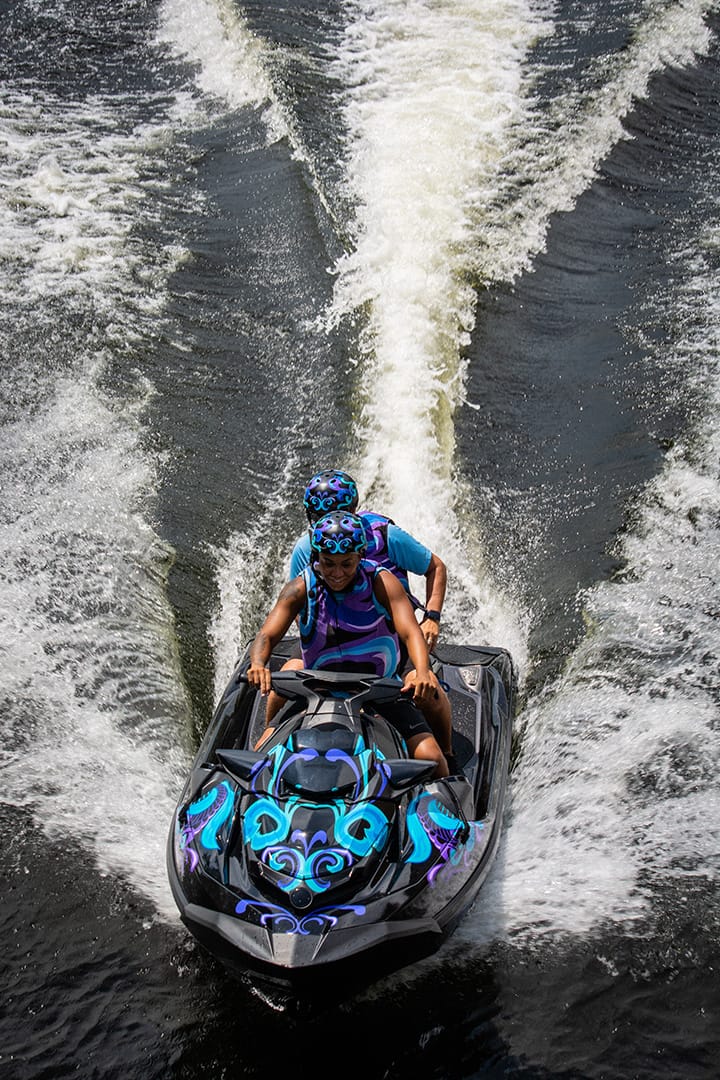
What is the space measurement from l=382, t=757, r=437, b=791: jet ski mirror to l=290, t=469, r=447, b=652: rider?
88 cm

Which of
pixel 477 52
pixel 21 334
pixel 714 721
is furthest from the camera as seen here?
pixel 477 52

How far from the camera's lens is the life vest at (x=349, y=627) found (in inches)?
195

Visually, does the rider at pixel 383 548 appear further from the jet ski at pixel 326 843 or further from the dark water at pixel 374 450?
the dark water at pixel 374 450

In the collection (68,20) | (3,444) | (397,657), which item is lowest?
(3,444)

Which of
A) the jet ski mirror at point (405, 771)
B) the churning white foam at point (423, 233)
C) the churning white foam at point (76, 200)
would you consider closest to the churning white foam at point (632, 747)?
the churning white foam at point (423, 233)

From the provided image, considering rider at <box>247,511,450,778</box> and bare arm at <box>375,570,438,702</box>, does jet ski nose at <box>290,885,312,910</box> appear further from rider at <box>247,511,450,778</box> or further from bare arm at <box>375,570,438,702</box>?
bare arm at <box>375,570,438,702</box>

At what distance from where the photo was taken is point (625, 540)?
751 cm

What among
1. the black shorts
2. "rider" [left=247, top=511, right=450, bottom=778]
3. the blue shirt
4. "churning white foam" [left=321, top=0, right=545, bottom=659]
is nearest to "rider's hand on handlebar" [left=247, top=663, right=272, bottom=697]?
"rider" [left=247, top=511, right=450, bottom=778]

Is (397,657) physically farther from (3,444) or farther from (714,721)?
(3,444)

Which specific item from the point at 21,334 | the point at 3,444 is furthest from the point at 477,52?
the point at 3,444

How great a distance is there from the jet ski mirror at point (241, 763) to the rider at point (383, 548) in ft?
3.60

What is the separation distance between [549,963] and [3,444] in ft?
18.9

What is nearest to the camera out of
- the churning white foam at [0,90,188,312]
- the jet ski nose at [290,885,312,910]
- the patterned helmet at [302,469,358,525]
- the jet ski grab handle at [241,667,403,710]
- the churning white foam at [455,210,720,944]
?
the jet ski nose at [290,885,312,910]

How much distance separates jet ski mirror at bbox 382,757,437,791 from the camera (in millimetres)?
4469
